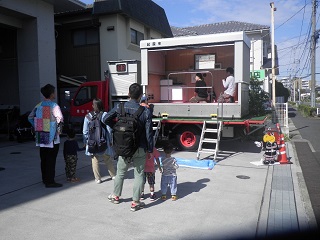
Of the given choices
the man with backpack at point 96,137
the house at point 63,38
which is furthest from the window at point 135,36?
the man with backpack at point 96,137

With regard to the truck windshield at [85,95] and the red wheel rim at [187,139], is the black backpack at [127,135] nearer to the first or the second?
the red wheel rim at [187,139]

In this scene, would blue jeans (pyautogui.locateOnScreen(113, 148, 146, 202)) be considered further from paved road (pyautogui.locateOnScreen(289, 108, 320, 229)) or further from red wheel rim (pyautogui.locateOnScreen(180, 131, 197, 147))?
red wheel rim (pyautogui.locateOnScreen(180, 131, 197, 147))

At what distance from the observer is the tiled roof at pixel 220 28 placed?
27438mm

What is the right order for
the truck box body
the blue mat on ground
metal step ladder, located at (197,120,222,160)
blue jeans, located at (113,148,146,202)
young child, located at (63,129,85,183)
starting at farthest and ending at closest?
the truck box body → metal step ladder, located at (197,120,222,160) → the blue mat on ground → young child, located at (63,129,85,183) → blue jeans, located at (113,148,146,202)

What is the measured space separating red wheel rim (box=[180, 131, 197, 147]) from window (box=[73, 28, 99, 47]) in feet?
32.1

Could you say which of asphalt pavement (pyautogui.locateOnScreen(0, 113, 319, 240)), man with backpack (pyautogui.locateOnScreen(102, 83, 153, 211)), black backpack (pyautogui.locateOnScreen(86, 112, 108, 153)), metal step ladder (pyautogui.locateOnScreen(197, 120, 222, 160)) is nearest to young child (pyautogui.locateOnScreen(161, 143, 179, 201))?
asphalt pavement (pyautogui.locateOnScreen(0, 113, 319, 240))

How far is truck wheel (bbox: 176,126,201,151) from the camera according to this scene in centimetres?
920

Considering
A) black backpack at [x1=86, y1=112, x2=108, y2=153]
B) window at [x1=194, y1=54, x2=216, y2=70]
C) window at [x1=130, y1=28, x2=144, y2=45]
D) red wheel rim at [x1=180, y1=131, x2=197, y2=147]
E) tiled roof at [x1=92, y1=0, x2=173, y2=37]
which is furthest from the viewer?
window at [x1=130, y1=28, x2=144, y2=45]

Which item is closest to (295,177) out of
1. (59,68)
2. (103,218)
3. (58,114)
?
(103,218)

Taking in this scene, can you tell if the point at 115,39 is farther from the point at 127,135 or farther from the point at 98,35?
the point at 127,135

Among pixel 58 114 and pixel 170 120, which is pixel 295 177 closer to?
pixel 170 120

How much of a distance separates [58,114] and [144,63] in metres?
4.76

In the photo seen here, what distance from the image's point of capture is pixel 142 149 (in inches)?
171

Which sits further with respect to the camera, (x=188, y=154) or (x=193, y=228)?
(x=188, y=154)
